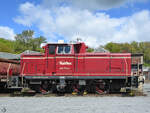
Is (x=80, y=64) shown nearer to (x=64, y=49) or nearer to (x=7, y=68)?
(x=64, y=49)

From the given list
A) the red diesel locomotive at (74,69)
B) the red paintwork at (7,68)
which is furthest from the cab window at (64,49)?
the red paintwork at (7,68)

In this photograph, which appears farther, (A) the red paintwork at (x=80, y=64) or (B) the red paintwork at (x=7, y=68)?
(B) the red paintwork at (x=7, y=68)

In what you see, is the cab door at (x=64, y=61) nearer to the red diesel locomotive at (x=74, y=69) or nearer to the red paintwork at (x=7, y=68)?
the red diesel locomotive at (x=74, y=69)

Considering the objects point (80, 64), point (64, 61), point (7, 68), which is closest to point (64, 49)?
point (64, 61)

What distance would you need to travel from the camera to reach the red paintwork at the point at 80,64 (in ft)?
38.7

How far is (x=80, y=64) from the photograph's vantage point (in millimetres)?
11898

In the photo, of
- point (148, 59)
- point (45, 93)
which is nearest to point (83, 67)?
point (45, 93)

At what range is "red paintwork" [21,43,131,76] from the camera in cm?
1180

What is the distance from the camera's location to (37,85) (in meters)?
12.3

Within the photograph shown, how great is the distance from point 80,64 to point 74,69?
0.55m
